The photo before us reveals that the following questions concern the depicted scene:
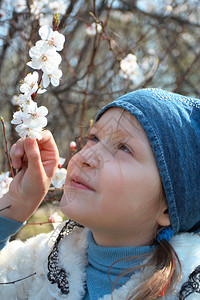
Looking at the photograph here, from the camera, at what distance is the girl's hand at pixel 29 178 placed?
1212 mm

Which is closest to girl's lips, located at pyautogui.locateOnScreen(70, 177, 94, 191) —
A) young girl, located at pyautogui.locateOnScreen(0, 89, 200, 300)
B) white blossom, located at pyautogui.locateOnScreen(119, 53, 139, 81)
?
young girl, located at pyautogui.locateOnScreen(0, 89, 200, 300)

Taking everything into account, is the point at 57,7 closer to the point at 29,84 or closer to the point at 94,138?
the point at 94,138

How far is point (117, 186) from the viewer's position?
1.14m

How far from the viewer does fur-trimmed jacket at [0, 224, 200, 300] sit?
3.89ft

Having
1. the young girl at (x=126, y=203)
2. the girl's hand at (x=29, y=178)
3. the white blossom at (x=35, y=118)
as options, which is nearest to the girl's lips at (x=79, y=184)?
the young girl at (x=126, y=203)

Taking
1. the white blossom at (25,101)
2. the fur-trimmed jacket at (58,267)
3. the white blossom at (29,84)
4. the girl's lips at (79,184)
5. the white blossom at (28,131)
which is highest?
the white blossom at (29,84)

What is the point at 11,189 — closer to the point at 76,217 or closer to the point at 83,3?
the point at 76,217

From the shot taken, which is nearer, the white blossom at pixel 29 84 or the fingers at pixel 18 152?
the white blossom at pixel 29 84

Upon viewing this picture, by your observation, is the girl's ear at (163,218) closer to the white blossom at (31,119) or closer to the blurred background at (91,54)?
the white blossom at (31,119)

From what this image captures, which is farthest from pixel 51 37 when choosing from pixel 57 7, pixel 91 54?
pixel 91 54

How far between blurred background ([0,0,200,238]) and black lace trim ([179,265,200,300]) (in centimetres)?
106

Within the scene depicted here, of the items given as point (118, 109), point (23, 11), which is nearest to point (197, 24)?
point (23, 11)

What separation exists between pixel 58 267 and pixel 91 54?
2657 millimetres

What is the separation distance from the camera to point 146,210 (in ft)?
3.93
